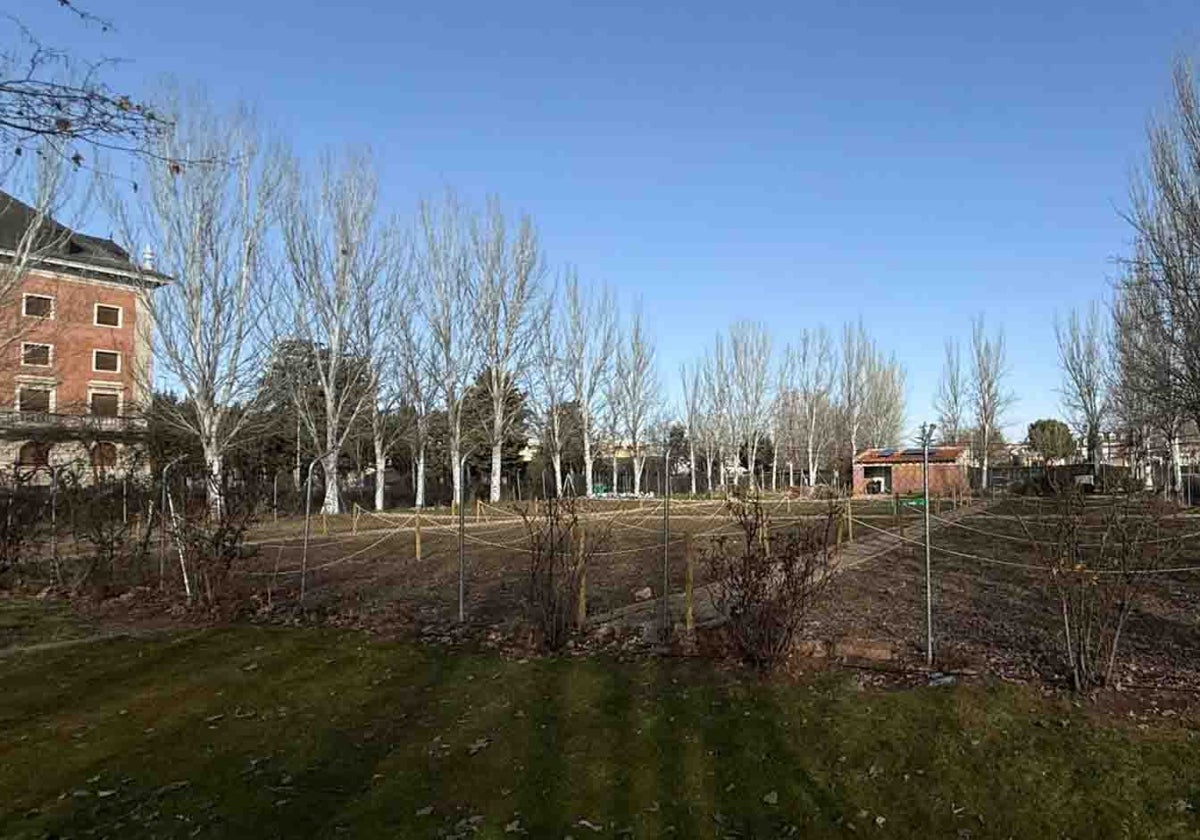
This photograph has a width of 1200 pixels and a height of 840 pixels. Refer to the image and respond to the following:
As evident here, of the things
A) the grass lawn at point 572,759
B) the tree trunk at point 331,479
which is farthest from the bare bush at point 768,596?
the tree trunk at point 331,479

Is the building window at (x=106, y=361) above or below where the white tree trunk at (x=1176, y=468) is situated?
above

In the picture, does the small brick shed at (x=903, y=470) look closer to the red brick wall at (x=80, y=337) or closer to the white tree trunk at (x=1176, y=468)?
the white tree trunk at (x=1176, y=468)

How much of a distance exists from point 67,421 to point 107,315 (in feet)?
48.0

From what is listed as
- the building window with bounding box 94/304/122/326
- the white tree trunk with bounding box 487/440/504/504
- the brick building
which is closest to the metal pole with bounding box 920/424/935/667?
the brick building

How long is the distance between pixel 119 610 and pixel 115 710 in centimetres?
487

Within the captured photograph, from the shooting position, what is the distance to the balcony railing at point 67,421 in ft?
89.6

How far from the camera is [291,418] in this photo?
3319cm

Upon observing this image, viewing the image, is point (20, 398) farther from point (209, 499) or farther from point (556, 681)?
point (556, 681)

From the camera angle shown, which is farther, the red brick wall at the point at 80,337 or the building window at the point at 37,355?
the red brick wall at the point at 80,337

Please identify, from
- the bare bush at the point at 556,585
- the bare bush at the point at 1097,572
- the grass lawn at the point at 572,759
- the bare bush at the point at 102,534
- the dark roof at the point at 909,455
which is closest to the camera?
the grass lawn at the point at 572,759

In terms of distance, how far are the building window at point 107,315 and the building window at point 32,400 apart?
281 inches

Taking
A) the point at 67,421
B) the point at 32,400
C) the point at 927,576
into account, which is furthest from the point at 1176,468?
the point at 32,400

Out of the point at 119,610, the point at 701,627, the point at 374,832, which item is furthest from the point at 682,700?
the point at 119,610

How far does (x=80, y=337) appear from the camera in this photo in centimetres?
4266
